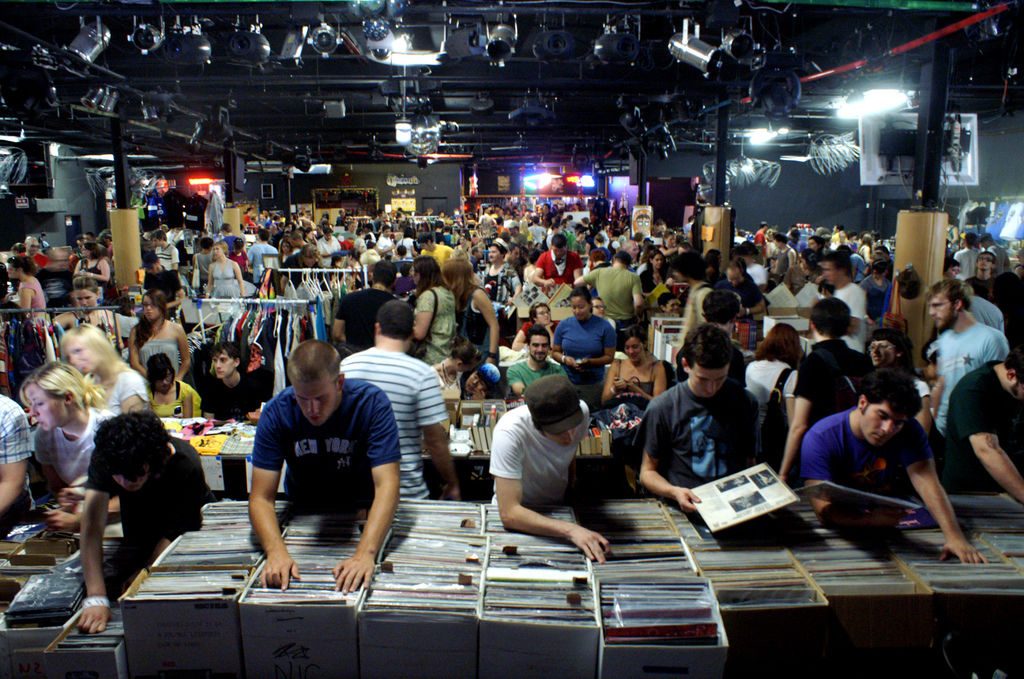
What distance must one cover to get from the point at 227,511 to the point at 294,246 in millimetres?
9234

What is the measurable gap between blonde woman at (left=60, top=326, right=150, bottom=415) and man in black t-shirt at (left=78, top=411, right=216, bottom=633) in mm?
1508

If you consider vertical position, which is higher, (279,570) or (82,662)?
(279,570)

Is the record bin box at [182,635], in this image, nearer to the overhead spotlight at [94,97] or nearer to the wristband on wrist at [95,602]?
the wristband on wrist at [95,602]

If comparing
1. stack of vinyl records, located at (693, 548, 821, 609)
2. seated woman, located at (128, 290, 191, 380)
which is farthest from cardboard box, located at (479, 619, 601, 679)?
seated woman, located at (128, 290, 191, 380)

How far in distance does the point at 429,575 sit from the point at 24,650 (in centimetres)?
123

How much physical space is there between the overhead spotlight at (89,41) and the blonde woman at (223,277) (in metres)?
3.21

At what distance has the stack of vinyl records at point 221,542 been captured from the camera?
8.30 ft

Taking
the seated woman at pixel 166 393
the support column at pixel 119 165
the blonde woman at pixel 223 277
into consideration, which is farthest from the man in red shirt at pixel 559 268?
the support column at pixel 119 165

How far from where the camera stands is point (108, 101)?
10867mm

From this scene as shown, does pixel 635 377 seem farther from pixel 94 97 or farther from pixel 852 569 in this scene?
pixel 94 97

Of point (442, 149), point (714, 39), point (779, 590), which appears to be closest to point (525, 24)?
point (714, 39)

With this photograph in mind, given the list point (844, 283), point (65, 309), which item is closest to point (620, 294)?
point (844, 283)

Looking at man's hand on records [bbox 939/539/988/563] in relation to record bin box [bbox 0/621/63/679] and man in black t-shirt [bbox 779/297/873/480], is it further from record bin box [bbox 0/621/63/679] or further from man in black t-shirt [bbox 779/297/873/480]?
record bin box [bbox 0/621/63/679]

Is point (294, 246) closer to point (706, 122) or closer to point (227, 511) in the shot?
point (227, 511)
